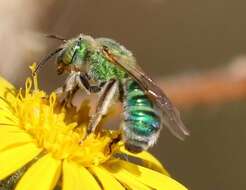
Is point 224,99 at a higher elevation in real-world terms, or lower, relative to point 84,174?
higher

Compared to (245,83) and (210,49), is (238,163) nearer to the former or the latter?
(210,49)

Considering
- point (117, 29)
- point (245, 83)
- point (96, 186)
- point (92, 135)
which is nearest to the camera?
point (96, 186)

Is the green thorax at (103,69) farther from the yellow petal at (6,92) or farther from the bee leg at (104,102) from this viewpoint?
the yellow petal at (6,92)

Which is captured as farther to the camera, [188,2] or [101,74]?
[188,2]

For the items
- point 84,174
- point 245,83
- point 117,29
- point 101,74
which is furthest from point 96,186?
point 117,29

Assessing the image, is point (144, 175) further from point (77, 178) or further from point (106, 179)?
point (77, 178)

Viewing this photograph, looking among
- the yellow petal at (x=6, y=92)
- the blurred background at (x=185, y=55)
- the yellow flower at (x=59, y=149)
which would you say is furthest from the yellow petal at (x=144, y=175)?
the blurred background at (x=185, y=55)
